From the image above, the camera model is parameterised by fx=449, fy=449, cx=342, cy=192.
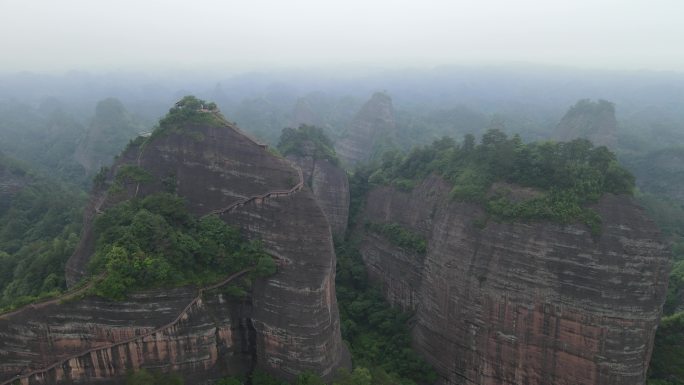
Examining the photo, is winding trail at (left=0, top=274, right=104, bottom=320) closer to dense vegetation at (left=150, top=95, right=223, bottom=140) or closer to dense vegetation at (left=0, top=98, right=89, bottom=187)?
dense vegetation at (left=150, top=95, right=223, bottom=140)

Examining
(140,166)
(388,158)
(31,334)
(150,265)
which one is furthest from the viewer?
(388,158)

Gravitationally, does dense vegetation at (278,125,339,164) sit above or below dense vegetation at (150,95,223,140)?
below

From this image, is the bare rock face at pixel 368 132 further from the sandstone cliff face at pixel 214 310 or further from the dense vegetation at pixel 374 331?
the sandstone cliff face at pixel 214 310

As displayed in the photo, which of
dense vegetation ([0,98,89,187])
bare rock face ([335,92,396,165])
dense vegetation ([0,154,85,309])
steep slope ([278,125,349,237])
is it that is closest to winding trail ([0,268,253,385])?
dense vegetation ([0,154,85,309])

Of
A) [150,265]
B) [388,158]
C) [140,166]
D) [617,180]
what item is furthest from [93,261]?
[388,158]

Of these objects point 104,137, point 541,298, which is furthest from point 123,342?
point 104,137

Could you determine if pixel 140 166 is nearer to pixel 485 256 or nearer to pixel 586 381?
pixel 485 256
